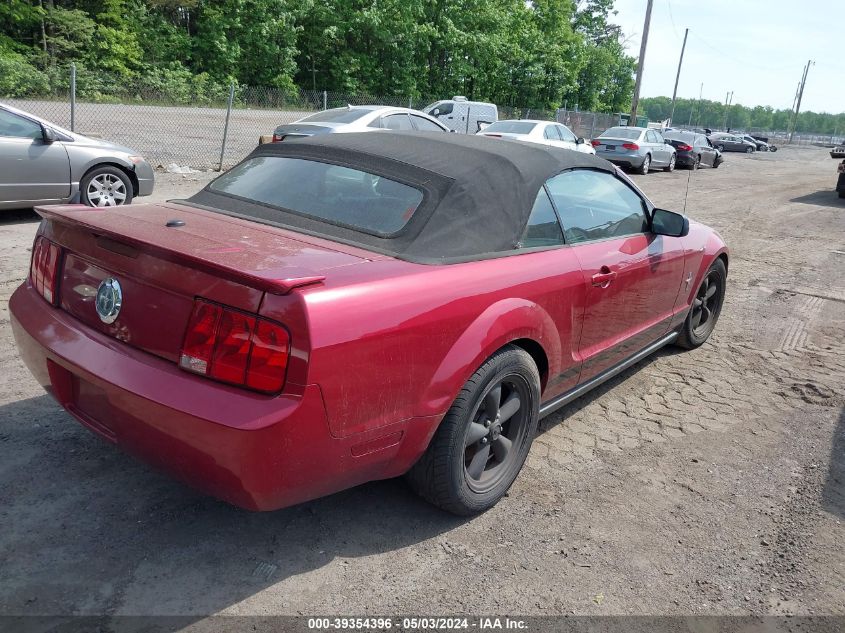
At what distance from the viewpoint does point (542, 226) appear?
3.32m

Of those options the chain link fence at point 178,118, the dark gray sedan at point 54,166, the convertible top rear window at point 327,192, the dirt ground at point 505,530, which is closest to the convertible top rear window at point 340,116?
the chain link fence at point 178,118

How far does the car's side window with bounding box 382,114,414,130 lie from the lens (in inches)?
524

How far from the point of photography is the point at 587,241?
357cm

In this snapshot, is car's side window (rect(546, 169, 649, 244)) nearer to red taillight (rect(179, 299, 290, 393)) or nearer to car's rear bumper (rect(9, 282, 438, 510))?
car's rear bumper (rect(9, 282, 438, 510))

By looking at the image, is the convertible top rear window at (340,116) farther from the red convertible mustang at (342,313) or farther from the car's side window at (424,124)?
the red convertible mustang at (342,313)

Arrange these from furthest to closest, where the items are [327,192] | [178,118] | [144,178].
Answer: [178,118], [144,178], [327,192]

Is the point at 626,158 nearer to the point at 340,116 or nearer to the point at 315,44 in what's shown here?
the point at 340,116

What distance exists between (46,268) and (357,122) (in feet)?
34.7

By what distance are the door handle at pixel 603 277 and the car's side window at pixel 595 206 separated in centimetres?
19

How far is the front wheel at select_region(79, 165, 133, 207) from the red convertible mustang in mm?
5611

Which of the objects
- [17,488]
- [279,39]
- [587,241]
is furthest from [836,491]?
[279,39]

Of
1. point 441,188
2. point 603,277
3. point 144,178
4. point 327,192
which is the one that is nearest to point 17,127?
point 144,178

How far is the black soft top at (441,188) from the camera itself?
9.38 feet

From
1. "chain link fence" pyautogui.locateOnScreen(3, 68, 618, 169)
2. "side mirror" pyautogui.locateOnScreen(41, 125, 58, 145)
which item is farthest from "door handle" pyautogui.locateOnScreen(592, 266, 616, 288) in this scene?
"chain link fence" pyautogui.locateOnScreen(3, 68, 618, 169)
